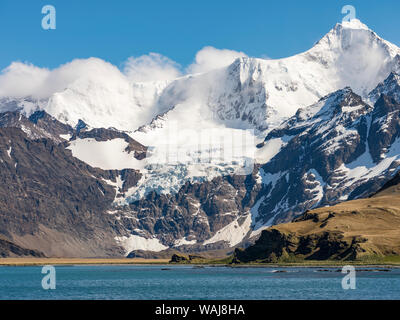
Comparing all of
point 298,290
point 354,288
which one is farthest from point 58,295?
point 354,288

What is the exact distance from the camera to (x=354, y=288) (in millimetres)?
195125

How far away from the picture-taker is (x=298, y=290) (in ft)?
644
